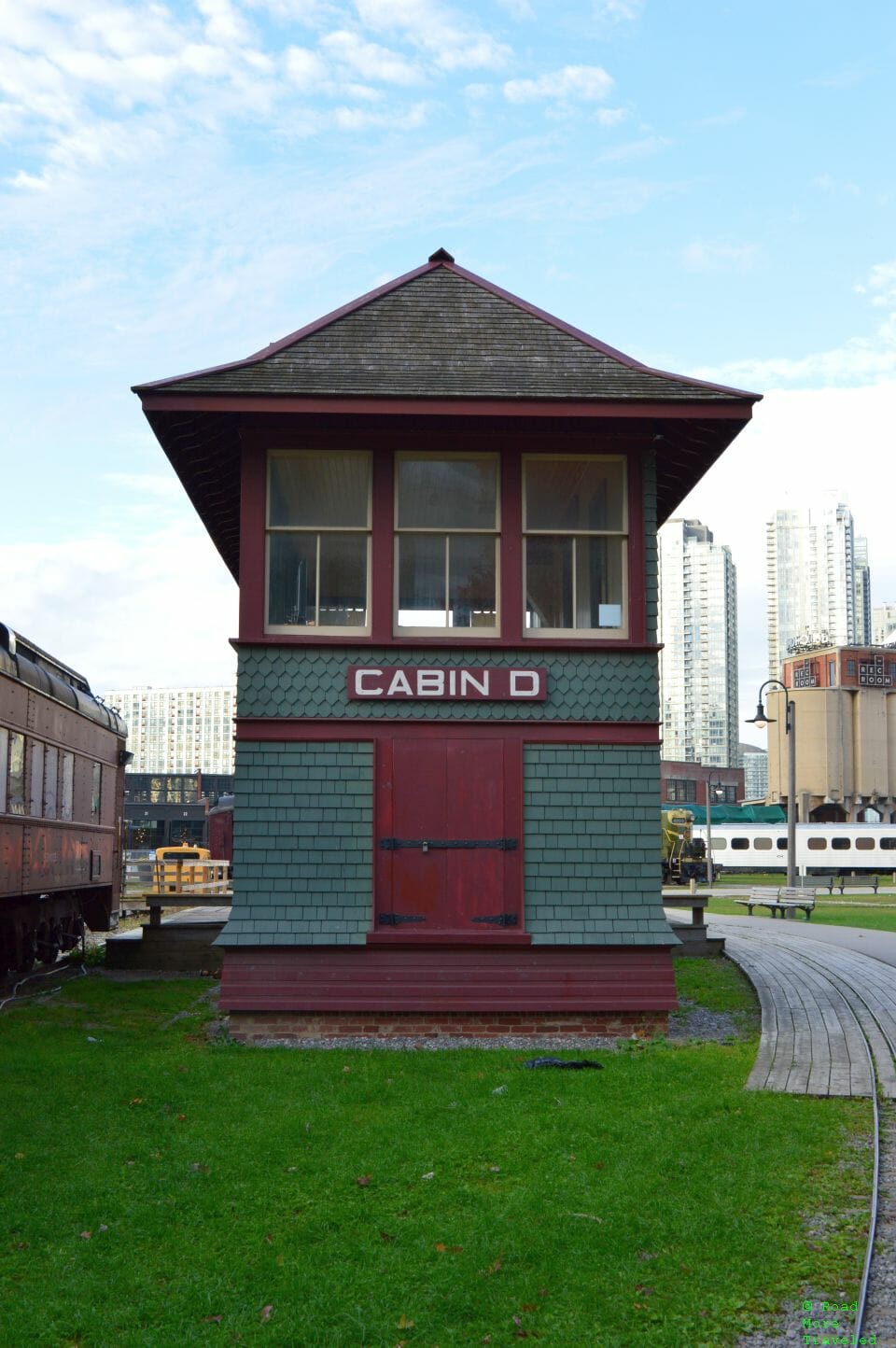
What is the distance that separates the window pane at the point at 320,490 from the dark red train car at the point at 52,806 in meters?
4.68

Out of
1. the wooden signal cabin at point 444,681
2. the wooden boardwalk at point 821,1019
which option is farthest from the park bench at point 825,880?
the wooden signal cabin at point 444,681

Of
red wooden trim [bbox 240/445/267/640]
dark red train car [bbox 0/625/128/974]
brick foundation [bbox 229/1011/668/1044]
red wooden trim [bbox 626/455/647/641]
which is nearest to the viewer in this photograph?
brick foundation [bbox 229/1011/668/1044]

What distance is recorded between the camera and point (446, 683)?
40.2ft

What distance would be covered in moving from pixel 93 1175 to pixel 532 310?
30.9 ft

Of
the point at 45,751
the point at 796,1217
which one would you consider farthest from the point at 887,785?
the point at 796,1217

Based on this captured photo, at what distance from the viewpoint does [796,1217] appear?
6684 mm

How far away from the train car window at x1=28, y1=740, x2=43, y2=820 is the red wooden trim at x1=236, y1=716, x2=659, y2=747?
18.6ft

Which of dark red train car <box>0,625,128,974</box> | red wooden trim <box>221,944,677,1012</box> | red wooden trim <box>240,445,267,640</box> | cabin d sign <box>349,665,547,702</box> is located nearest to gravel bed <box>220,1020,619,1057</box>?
red wooden trim <box>221,944,677,1012</box>

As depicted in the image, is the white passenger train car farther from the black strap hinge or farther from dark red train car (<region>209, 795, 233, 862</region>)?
the black strap hinge

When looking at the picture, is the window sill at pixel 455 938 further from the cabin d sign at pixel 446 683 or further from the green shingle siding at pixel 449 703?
the cabin d sign at pixel 446 683

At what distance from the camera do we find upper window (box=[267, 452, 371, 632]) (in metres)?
12.4

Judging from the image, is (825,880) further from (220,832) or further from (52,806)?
(52,806)

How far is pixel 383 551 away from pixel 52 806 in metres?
8.07

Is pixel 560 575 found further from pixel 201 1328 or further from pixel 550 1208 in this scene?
pixel 201 1328
